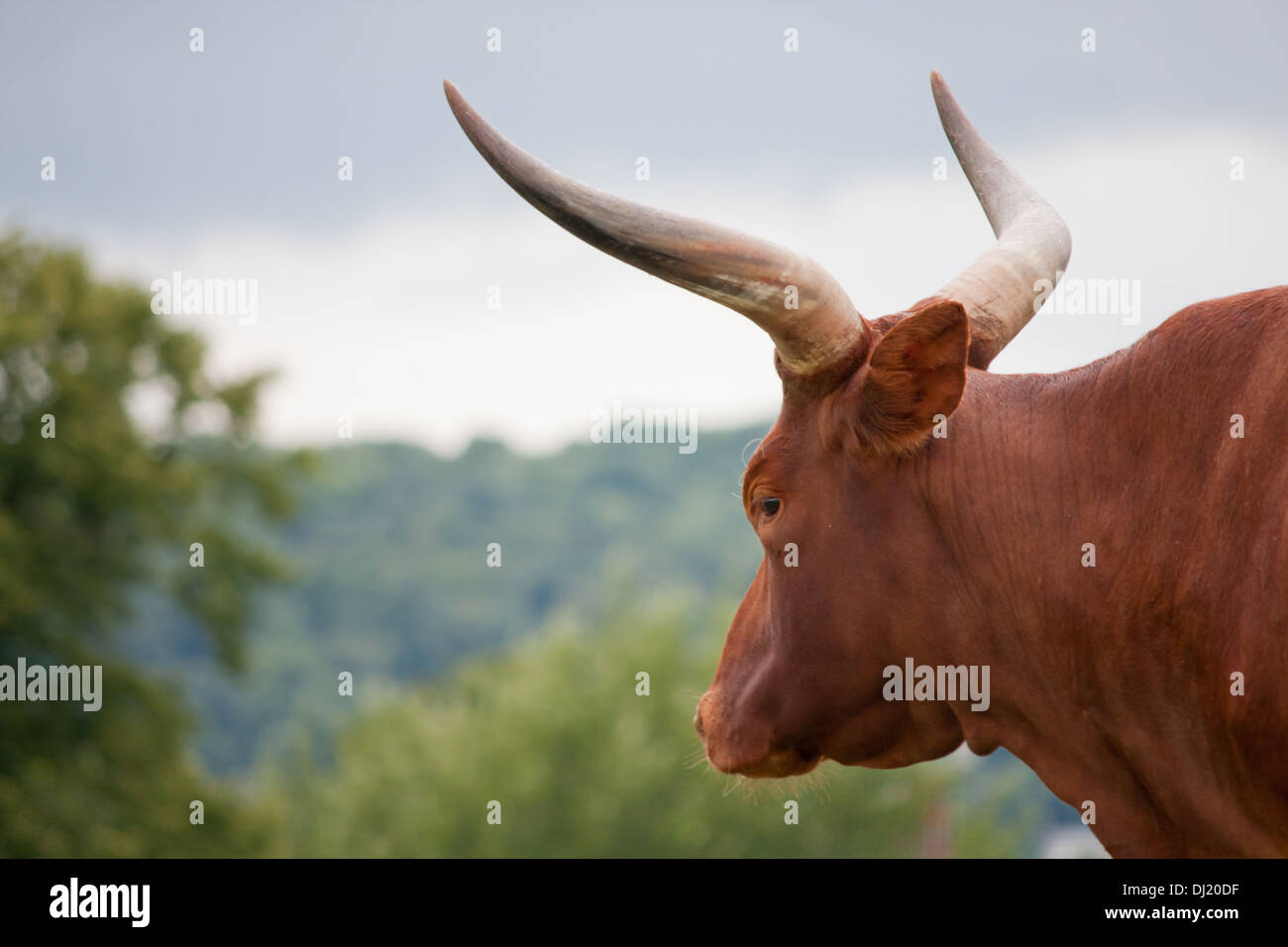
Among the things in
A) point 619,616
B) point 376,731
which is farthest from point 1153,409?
point 376,731

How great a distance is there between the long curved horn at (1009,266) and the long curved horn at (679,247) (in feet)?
1.95

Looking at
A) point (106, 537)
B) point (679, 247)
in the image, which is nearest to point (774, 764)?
point (679, 247)

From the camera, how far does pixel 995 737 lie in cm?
394

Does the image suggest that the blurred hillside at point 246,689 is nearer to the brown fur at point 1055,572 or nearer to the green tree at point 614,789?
the green tree at point 614,789

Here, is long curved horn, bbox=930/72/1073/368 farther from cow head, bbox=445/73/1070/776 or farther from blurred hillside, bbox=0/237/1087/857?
blurred hillside, bbox=0/237/1087/857

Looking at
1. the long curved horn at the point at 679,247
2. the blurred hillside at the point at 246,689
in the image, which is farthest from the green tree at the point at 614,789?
the long curved horn at the point at 679,247

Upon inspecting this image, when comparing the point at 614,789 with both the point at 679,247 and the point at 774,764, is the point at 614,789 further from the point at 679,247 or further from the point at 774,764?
the point at 679,247

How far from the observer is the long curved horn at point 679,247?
11.3ft

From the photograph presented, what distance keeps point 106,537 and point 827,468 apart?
100 ft

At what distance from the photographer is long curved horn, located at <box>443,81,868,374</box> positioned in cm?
345

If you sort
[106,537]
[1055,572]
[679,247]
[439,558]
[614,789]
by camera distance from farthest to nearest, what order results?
[439,558] → [614,789] → [106,537] → [1055,572] → [679,247]

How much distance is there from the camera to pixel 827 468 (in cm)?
400
